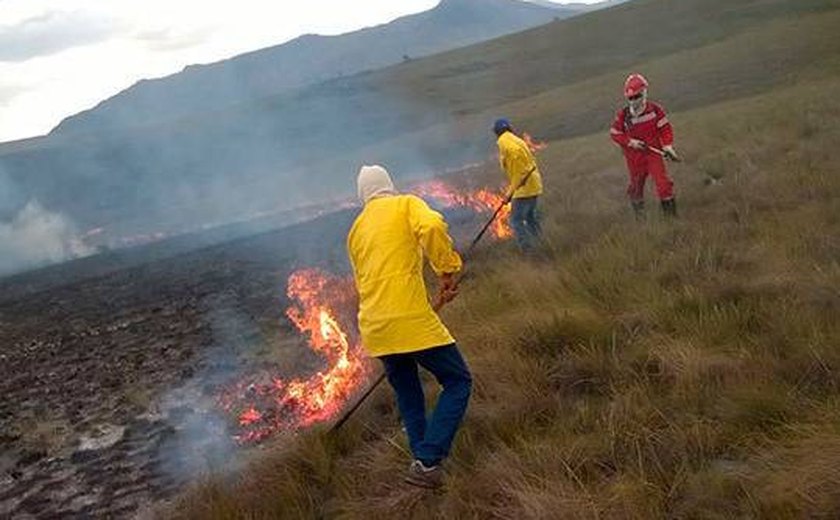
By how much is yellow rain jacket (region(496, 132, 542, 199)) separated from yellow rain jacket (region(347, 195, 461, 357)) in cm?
577

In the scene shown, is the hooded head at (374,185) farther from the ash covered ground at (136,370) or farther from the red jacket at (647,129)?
the red jacket at (647,129)

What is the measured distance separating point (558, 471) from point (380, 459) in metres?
1.45

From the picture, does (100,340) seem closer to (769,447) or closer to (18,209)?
(769,447)

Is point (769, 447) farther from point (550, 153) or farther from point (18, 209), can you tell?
point (18, 209)

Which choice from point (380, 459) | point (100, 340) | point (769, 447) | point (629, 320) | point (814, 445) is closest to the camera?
point (814, 445)

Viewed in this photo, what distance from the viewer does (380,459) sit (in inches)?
225

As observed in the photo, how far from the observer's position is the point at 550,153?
85.7ft

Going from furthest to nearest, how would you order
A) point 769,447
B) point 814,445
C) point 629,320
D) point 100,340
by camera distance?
point 100,340, point 629,320, point 769,447, point 814,445

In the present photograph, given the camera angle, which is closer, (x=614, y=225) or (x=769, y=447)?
(x=769, y=447)

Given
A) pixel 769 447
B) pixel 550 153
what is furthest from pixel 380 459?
pixel 550 153

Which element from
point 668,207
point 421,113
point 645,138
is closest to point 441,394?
point 668,207

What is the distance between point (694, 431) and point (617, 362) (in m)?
1.31

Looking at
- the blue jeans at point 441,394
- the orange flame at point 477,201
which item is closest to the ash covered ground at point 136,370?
the orange flame at point 477,201

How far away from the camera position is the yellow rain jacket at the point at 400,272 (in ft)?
16.9
